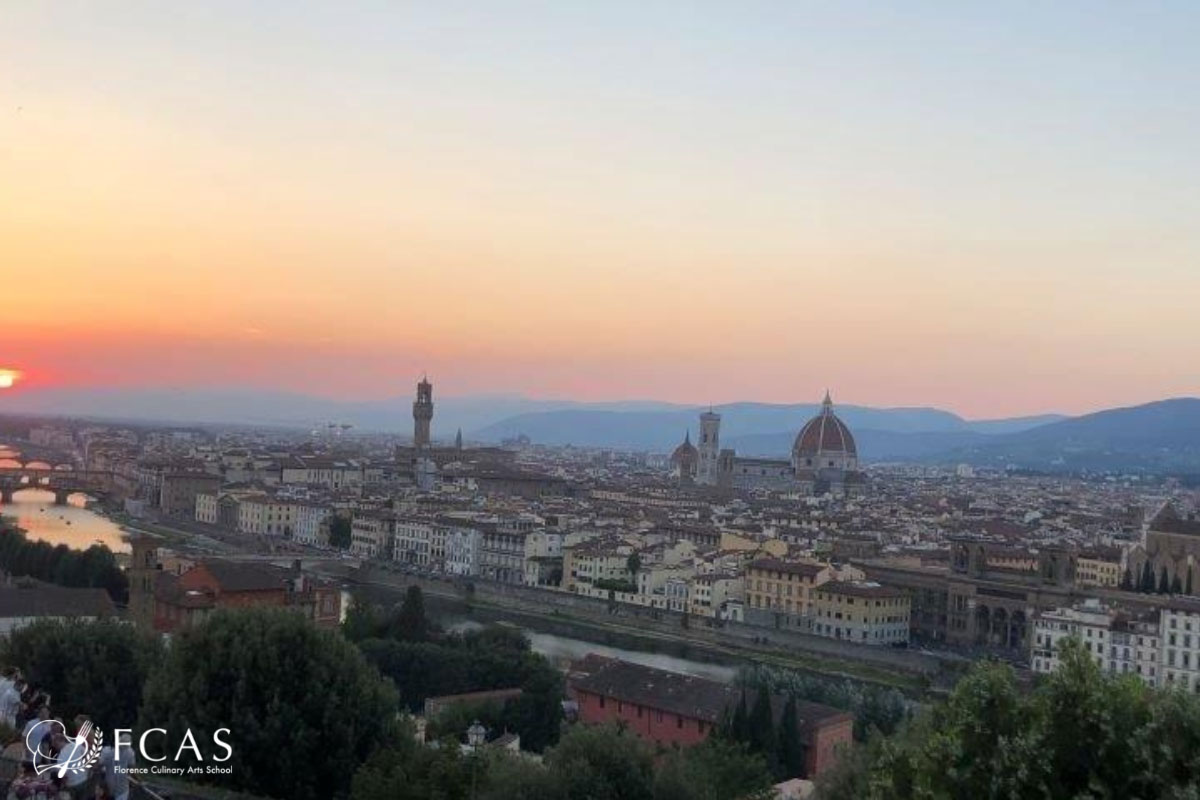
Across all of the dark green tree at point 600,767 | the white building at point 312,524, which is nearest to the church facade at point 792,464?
the white building at point 312,524

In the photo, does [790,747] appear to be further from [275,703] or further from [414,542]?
[414,542]

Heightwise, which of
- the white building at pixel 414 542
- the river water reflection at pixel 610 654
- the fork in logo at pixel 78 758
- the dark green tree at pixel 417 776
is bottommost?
the river water reflection at pixel 610 654

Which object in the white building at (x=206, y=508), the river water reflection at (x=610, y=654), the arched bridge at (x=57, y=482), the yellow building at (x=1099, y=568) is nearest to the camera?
the river water reflection at (x=610, y=654)

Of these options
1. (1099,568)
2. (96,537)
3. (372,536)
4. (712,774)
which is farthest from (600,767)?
(96,537)

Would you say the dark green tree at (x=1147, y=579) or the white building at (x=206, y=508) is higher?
the dark green tree at (x=1147, y=579)

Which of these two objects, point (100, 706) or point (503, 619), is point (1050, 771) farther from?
point (503, 619)

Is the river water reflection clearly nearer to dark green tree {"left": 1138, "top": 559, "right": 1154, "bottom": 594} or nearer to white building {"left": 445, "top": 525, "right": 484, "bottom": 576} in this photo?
white building {"left": 445, "top": 525, "right": 484, "bottom": 576}

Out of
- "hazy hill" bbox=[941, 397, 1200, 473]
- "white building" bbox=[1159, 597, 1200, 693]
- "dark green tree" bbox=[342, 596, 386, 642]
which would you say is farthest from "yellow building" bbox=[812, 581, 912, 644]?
"hazy hill" bbox=[941, 397, 1200, 473]

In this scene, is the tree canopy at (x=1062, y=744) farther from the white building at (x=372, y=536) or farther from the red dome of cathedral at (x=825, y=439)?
the red dome of cathedral at (x=825, y=439)

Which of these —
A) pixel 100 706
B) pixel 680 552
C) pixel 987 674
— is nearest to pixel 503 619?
pixel 680 552
